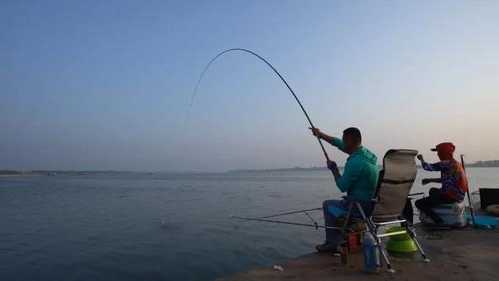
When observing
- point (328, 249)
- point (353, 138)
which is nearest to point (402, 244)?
point (328, 249)

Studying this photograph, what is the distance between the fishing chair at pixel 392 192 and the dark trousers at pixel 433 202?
220cm

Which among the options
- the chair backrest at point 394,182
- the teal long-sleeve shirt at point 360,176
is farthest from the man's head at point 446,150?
the teal long-sleeve shirt at point 360,176

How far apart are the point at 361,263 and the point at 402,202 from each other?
3.50 ft

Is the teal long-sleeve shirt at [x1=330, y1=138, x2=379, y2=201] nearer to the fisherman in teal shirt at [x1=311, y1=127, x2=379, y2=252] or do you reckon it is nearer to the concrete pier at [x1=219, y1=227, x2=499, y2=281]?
the fisherman in teal shirt at [x1=311, y1=127, x2=379, y2=252]

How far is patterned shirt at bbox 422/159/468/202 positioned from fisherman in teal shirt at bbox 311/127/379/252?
2505 mm

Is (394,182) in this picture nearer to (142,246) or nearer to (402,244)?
(402,244)

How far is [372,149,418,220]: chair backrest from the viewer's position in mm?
4939

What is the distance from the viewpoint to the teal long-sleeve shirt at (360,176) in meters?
5.16

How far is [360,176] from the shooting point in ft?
17.0

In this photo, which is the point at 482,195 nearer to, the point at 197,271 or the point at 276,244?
the point at 276,244

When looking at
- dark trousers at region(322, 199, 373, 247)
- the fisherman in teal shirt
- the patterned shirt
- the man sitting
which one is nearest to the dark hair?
the fisherman in teal shirt

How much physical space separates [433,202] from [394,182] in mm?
2875

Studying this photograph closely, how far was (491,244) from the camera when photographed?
5949mm

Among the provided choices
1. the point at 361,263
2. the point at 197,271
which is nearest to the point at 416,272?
the point at 361,263
